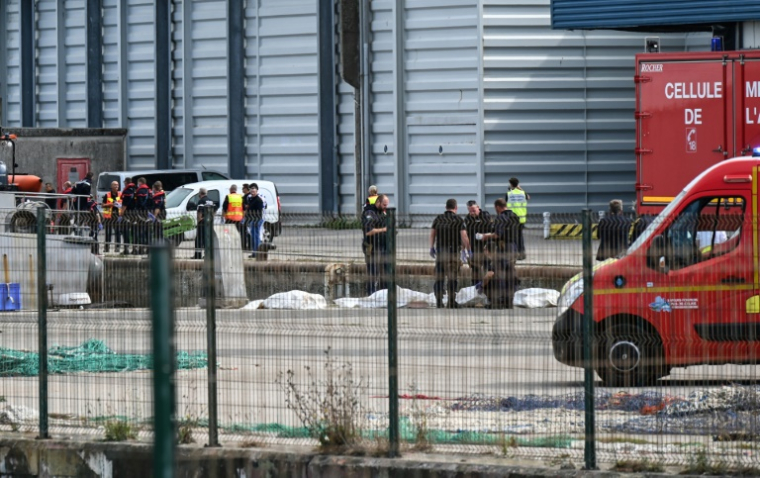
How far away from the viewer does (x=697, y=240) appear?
9.78m

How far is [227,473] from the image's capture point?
8.84m

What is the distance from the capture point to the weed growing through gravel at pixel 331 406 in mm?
8820

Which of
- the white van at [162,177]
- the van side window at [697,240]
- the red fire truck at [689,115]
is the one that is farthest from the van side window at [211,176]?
the van side window at [697,240]

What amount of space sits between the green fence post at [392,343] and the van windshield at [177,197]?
2410 centimetres

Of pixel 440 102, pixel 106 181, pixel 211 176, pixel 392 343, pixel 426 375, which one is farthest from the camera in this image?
pixel 211 176

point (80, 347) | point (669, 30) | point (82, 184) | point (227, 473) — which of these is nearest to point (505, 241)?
point (227, 473)

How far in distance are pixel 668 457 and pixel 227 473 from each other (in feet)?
8.69

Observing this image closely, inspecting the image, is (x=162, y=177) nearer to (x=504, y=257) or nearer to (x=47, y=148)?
(x=47, y=148)

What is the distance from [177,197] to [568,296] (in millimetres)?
24426

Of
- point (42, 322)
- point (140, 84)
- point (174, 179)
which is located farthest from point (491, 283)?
point (140, 84)

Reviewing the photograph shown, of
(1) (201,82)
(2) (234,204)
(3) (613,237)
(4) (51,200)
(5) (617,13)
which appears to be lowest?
(3) (613,237)

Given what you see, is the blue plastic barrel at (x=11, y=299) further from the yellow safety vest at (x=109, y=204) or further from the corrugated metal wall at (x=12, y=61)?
the corrugated metal wall at (x=12, y=61)

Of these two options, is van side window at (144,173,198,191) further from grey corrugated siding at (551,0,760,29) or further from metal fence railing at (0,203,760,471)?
metal fence railing at (0,203,760,471)

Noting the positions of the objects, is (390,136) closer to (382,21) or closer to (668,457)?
(382,21)
